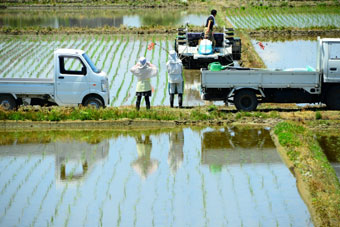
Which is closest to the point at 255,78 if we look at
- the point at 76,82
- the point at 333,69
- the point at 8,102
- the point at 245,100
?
the point at 245,100

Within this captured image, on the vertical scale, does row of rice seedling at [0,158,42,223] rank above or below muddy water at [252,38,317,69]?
below

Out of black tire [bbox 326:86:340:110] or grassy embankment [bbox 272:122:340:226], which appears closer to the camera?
grassy embankment [bbox 272:122:340:226]

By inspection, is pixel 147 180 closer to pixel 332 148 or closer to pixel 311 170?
pixel 311 170

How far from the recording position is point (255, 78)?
A: 46.4ft

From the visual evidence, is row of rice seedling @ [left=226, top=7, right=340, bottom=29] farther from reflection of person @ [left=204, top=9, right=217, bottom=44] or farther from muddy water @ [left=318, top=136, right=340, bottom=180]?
muddy water @ [left=318, top=136, right=340, bottom=180]

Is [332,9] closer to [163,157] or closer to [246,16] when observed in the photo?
[246,16]

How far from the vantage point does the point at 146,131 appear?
1322 cm

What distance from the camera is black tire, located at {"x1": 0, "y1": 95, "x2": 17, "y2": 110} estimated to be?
14.2 m

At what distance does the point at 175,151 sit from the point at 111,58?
35.7ft

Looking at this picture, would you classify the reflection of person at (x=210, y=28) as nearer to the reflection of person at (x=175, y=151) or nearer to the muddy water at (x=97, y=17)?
the reflection of person at (x=175, y=151)

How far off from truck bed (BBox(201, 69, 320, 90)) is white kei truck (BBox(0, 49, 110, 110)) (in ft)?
7.63

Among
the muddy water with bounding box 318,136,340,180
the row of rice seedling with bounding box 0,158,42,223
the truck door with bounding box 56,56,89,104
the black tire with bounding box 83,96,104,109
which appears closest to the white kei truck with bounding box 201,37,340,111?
the muddy water with bounding box 318,136,340,180

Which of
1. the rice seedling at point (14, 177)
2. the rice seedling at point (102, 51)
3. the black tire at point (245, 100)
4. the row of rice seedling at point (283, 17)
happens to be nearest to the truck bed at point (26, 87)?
the rice seedling at point (14, 177)

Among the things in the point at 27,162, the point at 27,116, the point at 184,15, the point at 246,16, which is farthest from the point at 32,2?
the point at 27,162
